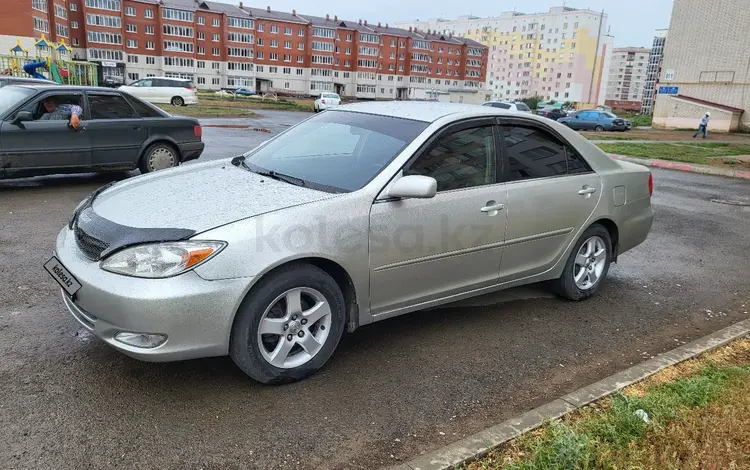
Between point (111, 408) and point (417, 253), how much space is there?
2.01 metres

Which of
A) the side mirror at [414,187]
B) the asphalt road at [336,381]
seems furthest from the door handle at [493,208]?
the asphalt road at [336,381]

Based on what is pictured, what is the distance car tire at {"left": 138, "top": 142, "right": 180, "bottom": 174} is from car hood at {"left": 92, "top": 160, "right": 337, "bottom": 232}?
18.8 feet

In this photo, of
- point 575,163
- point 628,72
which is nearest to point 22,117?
point 575,163

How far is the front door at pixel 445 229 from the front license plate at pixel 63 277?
170cm

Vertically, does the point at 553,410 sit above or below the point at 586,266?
below

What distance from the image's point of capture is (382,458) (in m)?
2.80

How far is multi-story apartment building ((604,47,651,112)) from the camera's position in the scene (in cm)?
15912

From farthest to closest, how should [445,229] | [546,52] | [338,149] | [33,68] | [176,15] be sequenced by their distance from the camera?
[546,52], [176,15], [33,68], [338,149], [445,229]

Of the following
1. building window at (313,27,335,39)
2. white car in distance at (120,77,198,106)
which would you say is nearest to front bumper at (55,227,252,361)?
white car in distance at (120,77,198,106)

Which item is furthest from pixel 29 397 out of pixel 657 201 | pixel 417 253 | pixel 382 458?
pixel 657 201

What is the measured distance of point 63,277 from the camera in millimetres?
3291

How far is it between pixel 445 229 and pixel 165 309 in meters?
1.88

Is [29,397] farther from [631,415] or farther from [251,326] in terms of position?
[631,415]

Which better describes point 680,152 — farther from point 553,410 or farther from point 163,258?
point 163,258
